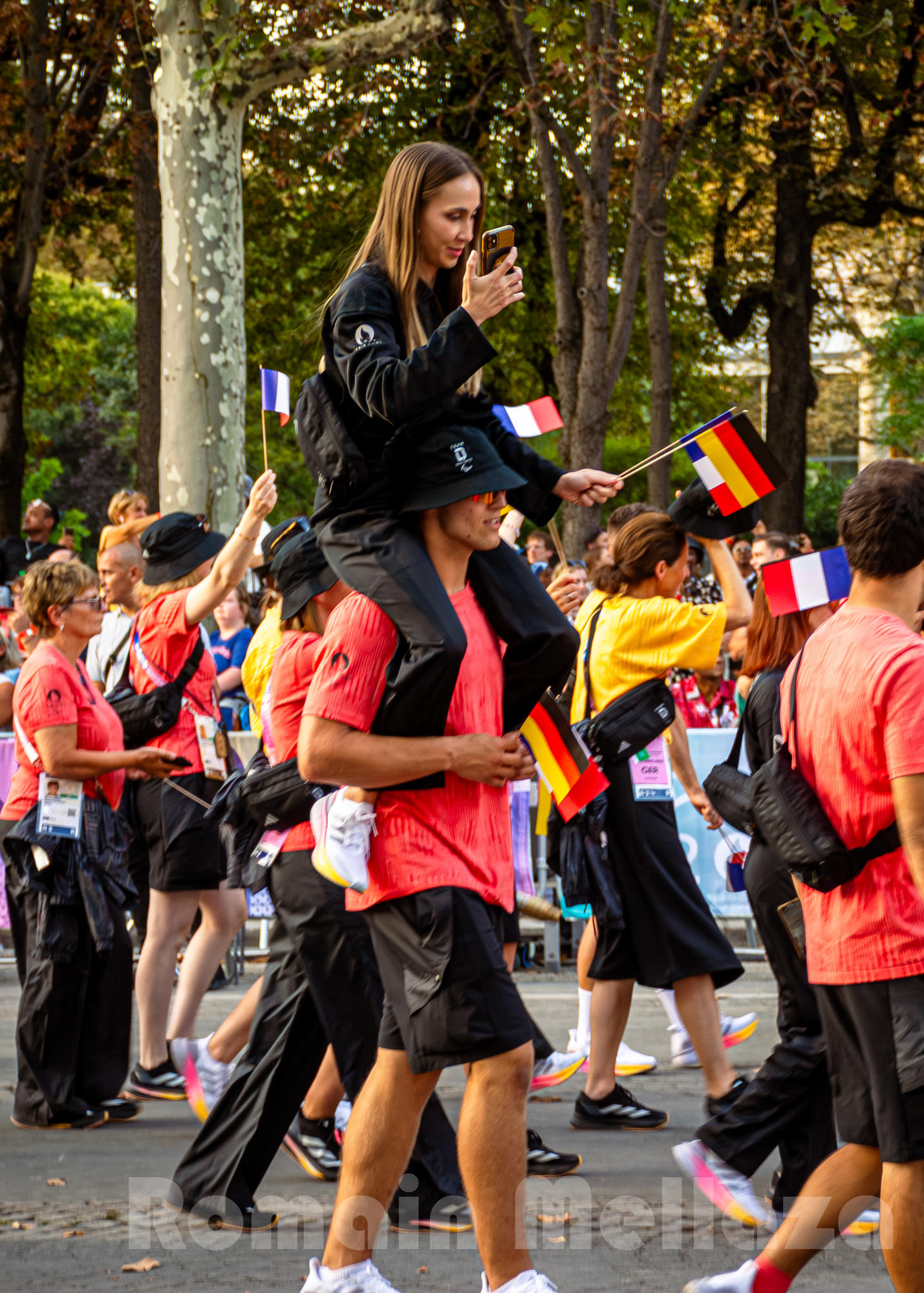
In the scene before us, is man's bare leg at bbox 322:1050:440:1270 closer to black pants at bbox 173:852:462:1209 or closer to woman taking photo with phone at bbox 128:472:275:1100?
black pants at bbox 173:852:462:1209

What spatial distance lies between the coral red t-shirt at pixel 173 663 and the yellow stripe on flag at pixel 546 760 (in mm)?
2636

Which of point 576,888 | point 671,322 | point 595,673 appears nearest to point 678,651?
point 595,673

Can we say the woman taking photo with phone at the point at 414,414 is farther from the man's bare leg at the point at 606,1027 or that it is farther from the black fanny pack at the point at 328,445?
the man's bare leg at the point at 606,1027

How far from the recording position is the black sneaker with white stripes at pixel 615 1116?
220 inches

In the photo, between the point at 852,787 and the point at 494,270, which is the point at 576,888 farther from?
the point at 494,270

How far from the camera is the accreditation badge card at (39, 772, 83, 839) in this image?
575 centimetres

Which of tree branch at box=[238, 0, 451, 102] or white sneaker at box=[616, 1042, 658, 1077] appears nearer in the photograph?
white sneaker at box=[616, 1042, 658, 1077]

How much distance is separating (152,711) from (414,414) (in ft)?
10.9

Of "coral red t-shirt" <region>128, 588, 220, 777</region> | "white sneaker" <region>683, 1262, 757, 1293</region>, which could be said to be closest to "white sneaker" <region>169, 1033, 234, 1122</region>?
"coral red t-shirt" <region>128, 588, 220, 777</region>

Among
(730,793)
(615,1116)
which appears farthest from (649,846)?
(730,793)

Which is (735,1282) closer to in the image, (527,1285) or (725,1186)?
(527,1285)

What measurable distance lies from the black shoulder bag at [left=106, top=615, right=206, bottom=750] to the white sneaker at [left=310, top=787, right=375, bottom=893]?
9.65ft

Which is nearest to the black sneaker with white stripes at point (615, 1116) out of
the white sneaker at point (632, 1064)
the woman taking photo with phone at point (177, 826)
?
the white sneaker at point (632, 1064)

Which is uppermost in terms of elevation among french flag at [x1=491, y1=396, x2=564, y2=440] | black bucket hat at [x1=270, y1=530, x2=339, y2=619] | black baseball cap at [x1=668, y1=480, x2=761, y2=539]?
french flag at [x1=491, y1=396, x2=564, y2=440]
